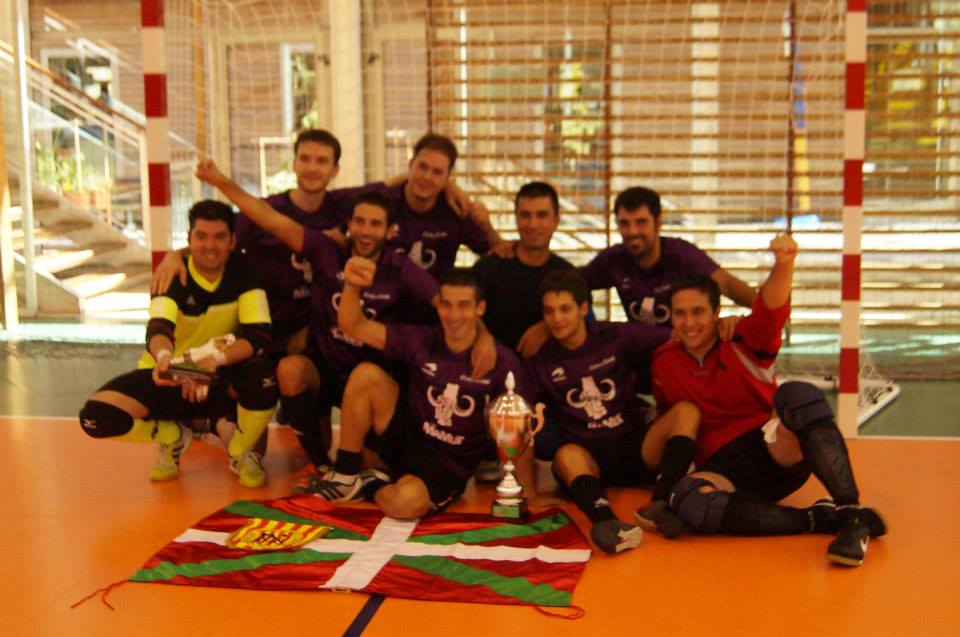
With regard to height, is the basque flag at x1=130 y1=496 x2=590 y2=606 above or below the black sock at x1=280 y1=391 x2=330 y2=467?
below

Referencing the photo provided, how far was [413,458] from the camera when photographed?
3.74 m

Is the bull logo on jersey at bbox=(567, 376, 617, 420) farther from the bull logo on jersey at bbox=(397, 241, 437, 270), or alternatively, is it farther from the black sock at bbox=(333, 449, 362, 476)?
the bull logo on jersey at bbox=(397, 241, 437, 270)

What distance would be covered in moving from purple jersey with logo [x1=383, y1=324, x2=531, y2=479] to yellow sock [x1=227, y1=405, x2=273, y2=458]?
0.71 metres

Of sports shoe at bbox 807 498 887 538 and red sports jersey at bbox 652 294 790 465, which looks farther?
red sports jersey at bbox 652 294 790 465

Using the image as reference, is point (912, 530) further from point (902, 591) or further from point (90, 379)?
point (90, 379)

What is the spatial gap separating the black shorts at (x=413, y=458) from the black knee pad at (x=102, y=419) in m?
0.98

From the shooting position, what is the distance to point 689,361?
12.2 feet

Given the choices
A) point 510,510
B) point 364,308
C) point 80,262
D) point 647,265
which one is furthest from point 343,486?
point 80,262

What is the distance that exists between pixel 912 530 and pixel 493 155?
4.37 metres

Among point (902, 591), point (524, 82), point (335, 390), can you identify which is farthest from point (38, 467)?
point (524, 82)

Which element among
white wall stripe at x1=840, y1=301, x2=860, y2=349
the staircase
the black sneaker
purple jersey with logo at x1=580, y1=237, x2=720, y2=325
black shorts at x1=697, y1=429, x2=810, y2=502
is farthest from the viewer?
the staircase

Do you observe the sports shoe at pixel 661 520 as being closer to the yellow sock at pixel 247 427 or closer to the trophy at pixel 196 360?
the yellow sock at pixel 247 427

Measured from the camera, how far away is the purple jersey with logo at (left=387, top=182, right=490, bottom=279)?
14.9 feet

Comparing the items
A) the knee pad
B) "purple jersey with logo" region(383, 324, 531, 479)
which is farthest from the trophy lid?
the knee pad
